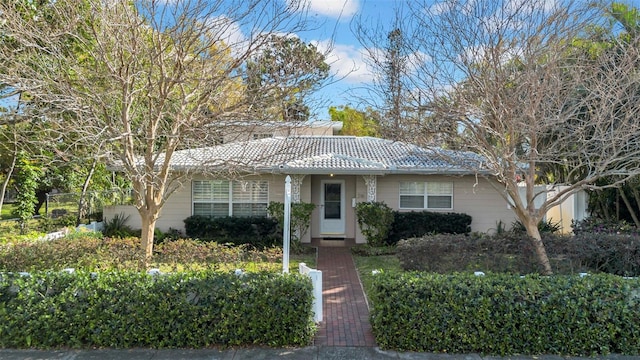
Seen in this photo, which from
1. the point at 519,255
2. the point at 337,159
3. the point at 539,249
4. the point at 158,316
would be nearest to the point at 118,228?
the point at 337,159

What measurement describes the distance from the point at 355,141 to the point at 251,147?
210 inches

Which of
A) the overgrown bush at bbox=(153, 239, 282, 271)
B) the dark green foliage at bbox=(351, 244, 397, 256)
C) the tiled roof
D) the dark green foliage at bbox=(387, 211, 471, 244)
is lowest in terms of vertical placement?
the dark green foliage at bbox=(351, 244, 397, 256)

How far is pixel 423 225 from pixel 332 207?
334cm

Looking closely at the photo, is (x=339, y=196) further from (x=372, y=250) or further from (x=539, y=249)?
(x=539, y=249)

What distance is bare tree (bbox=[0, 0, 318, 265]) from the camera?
22.0 feet

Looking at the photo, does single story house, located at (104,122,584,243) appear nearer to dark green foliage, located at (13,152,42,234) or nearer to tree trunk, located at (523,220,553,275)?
dark green foliage, located at (13,152,42,234)

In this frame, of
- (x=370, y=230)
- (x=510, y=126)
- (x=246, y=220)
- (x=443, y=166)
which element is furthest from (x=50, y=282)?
(x=443, y=166)

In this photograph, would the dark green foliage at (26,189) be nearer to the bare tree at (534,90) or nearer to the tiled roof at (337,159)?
the tiled roof at (337,159)

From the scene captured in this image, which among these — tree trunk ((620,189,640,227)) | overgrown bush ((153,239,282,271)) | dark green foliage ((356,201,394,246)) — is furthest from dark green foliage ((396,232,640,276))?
tree trunk ((620,189,640,227))

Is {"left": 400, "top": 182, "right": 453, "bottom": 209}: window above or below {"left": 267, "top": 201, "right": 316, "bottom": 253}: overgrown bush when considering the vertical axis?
above

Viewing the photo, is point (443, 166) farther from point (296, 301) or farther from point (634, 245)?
point (296, 301)

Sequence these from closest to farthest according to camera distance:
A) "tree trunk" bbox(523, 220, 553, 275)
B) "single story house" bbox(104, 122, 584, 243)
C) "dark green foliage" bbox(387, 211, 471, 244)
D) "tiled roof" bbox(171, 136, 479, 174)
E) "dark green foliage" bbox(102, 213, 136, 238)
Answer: "tree trunk" bbox(523, 220, 553, 275) → "tiled roof" bbox(171, 136, 479, 174) → "dark green foliage" bbox(387, 211, 471, 244) → "dark green foliage" bbox(102, 213, 136, 238) → "single story house" bbox(104, 122, 584, 243)

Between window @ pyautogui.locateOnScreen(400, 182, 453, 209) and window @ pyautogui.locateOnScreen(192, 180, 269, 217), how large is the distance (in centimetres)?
500

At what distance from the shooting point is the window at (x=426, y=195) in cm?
1461
